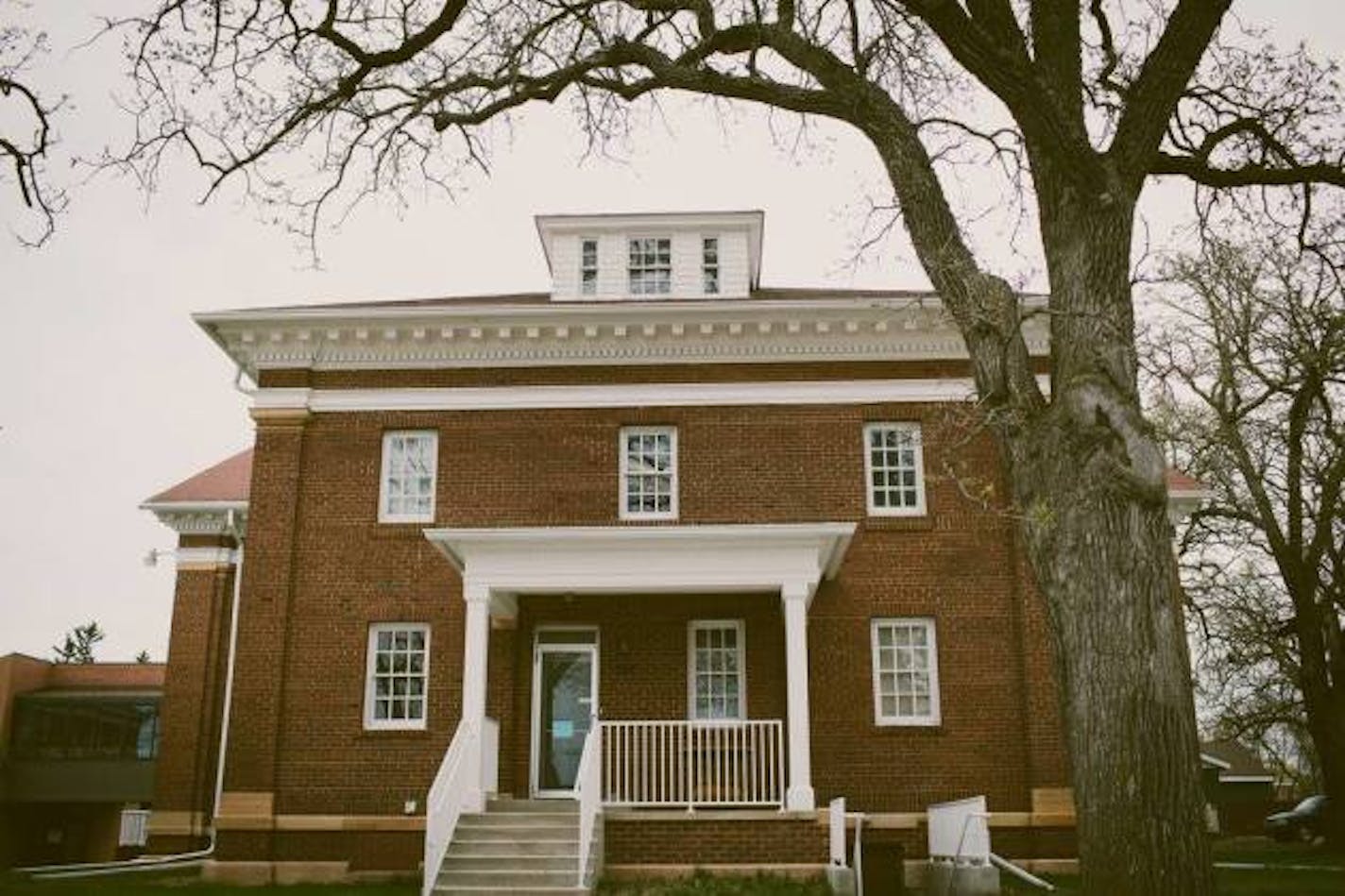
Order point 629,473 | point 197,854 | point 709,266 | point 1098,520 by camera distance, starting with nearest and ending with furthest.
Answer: point 1098,520 → point 629,473 → point 709,266 → point 197,854

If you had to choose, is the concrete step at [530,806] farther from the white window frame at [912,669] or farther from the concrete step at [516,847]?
the white window frame at [912,669]

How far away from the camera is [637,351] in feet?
62.6

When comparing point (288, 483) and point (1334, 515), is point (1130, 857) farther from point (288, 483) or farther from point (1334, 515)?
point (1334, 515)

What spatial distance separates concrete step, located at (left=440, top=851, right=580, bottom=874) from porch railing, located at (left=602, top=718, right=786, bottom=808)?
1.77 m

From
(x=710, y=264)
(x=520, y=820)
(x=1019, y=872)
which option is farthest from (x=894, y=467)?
(x=520, y=820)

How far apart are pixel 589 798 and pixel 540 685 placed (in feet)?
13.1

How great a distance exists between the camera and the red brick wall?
57.3ft

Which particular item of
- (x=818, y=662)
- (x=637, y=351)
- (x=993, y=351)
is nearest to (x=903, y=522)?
(x=818, y=662)

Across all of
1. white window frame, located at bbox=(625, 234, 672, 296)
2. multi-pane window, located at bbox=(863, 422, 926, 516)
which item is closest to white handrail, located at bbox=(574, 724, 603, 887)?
multi-pane window, located at bbox=(863, 422, 926, 516)

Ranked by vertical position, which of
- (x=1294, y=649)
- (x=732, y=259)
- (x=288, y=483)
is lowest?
(x=1294, y=649)

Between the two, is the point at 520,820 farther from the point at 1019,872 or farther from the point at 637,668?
the point at 1019,872

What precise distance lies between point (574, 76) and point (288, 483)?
1127 centimetres

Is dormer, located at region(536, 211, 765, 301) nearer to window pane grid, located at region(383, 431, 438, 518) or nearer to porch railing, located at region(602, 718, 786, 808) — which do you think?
window pane grid, located at region(383, 431, 438, 518)

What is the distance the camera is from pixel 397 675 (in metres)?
18.1
